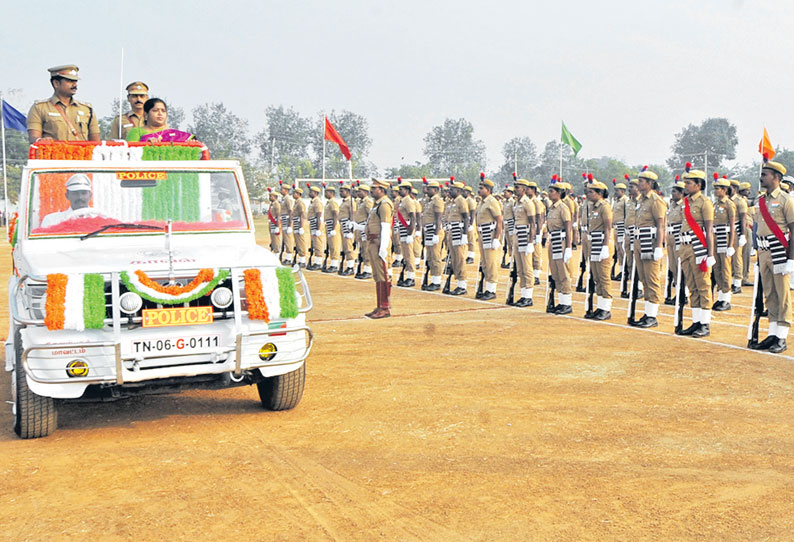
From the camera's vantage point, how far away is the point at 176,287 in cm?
590

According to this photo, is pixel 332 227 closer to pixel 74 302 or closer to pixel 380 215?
pixel 380 215

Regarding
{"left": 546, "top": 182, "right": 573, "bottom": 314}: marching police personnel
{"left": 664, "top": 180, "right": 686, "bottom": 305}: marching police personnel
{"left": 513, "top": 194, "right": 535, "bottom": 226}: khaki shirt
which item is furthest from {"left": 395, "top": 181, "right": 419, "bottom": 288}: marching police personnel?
{"left": 664, "top": 180, "right": 686, "bottom": 305}: marching police personnel

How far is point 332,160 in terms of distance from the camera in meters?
87.7

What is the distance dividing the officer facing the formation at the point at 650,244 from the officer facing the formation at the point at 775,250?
2.00m

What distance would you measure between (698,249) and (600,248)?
152 centimetres

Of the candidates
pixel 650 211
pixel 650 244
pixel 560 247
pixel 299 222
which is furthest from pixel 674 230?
pixel 299 222

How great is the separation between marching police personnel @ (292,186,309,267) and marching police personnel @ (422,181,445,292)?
21.5ft

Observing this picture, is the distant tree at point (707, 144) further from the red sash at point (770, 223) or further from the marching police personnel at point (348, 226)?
the red sash at point (770, 223)

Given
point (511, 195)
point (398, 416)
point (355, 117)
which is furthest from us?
point (355, 117)

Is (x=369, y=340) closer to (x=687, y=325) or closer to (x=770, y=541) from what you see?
(x=687, y=325)

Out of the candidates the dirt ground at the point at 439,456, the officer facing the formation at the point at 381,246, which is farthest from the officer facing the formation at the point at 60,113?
the officer facing the formation at the point at 381,246

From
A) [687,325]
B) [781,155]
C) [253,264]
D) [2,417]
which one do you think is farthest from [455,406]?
[781,155]

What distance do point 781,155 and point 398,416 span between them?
223 ft

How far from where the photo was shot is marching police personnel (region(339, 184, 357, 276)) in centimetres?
2133
